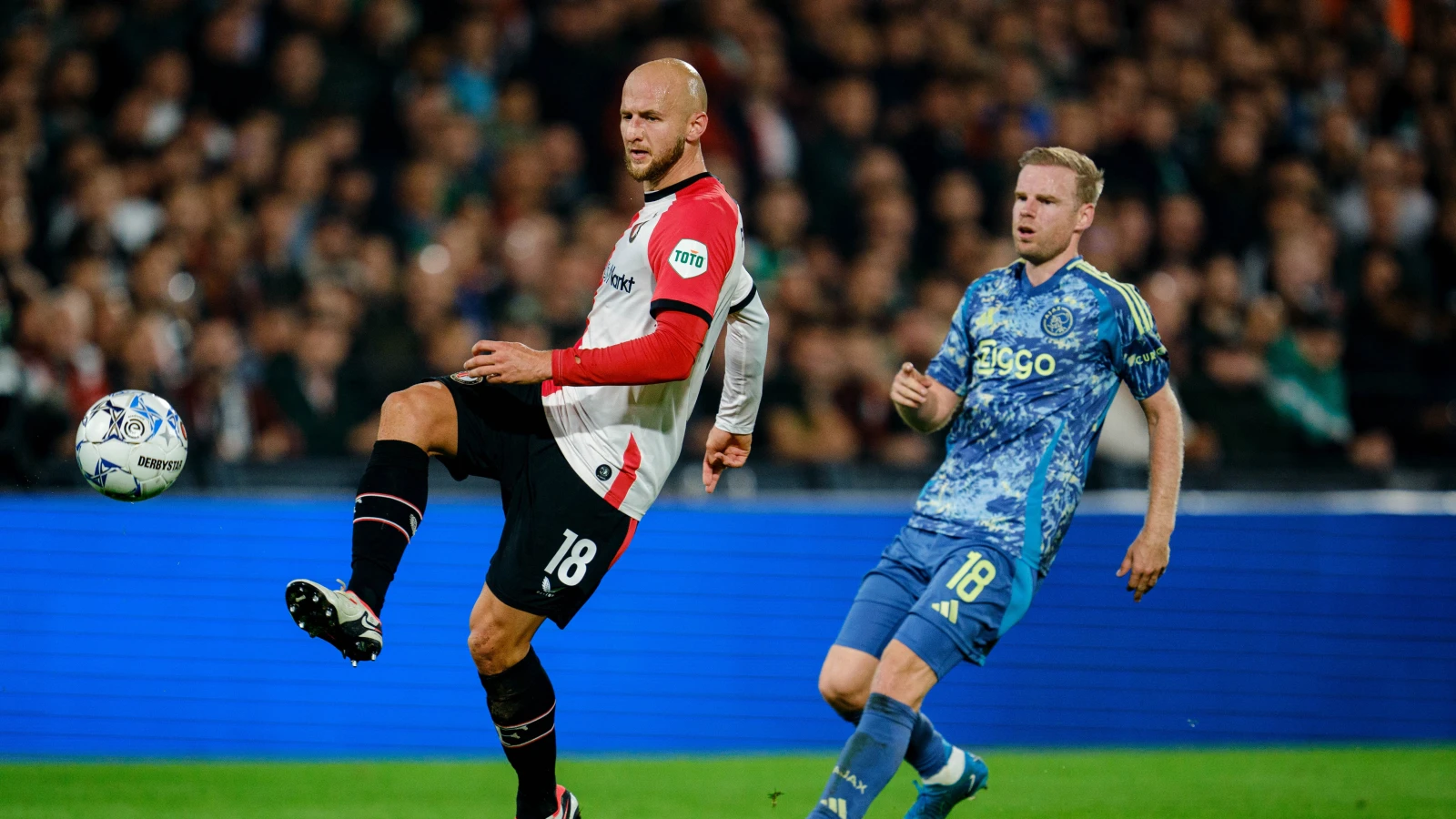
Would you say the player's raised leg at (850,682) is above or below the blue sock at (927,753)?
above

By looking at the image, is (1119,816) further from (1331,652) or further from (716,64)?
(716,64)

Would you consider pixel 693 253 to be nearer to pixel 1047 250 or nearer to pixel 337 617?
pixel 1047 250

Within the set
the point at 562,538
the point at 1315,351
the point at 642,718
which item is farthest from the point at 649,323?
the point at 1315,351

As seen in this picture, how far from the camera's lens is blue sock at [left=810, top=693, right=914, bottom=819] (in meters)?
4.59

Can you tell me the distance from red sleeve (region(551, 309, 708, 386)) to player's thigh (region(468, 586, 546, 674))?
2.47ft

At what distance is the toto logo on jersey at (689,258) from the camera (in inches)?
188

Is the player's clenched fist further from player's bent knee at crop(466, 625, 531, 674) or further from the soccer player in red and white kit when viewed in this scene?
player's bent knee at crop(466, 625, 531, 674)

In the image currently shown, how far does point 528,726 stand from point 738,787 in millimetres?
2657

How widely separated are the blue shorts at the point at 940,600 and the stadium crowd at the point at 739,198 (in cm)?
386

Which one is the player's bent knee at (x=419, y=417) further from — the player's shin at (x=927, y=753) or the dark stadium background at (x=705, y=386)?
the dark stadium background at (x=705, y=386)

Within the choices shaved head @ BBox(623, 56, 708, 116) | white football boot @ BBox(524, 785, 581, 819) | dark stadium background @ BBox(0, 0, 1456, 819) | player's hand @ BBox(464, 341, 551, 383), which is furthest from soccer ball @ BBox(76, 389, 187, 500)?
dark stadium background @ BBox(0, 0, 1456, 819)

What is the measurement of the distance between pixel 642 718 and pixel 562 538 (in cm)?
398

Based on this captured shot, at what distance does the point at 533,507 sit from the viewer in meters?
4.99

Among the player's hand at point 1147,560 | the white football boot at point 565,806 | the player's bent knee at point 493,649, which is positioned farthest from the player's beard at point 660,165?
the white football boot at point 565,806
